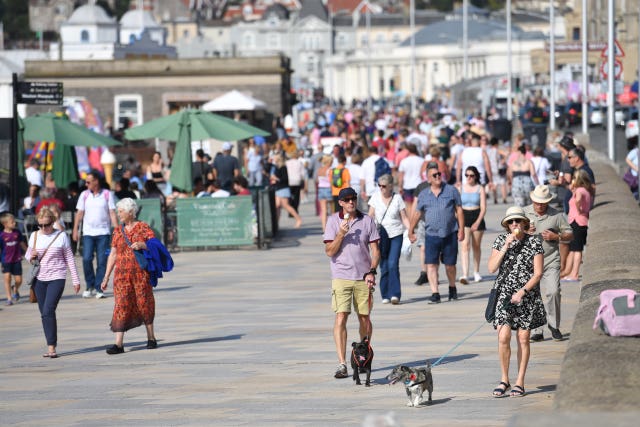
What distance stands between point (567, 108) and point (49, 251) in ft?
163

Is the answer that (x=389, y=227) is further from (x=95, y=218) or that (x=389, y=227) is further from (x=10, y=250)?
(x=10, y=250)

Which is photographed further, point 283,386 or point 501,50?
point 501,50

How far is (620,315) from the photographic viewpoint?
32.9ft

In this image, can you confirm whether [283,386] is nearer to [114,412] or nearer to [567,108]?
[114,412]

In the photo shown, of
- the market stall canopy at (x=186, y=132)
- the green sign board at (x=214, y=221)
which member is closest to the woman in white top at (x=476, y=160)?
the market stall canopy at (x=186, y=132)

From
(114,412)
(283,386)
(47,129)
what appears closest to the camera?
(114,412)

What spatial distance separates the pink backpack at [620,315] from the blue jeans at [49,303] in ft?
20.6

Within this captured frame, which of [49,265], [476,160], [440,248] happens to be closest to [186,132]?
[476,160]

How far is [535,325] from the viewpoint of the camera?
11.9 meters

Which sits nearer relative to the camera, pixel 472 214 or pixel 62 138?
pixel 472 214

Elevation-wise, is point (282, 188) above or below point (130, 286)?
below

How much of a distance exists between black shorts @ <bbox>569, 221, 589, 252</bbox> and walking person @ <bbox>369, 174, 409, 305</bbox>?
84.1 inches

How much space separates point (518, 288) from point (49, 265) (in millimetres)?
5183

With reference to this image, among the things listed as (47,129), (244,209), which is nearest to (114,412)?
(244,209)
